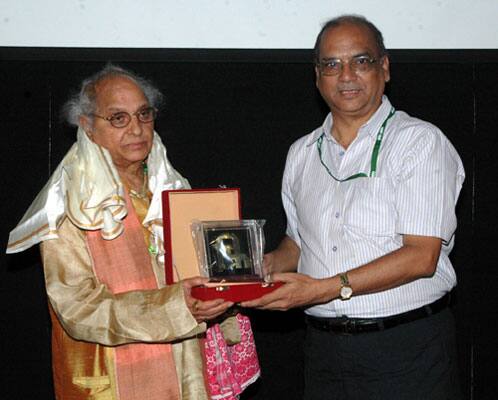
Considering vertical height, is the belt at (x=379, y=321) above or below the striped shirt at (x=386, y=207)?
below

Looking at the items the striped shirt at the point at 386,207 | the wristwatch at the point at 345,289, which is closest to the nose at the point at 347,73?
the striped shirt at the point at 386,207

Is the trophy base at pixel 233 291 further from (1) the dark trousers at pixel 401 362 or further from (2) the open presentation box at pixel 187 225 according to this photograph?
(1) the dark trousers at pixel 401 362

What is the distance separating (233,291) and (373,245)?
1.70 ft

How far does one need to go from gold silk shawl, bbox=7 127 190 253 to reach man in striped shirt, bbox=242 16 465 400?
0.53 metres

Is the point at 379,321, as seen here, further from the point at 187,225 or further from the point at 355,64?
the point at 355,64

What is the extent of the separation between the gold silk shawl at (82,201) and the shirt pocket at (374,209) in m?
0.65

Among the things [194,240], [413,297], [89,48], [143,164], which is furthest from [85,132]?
[413,297]

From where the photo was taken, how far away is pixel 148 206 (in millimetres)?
2582

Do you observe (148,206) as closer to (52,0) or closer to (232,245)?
(232,245)

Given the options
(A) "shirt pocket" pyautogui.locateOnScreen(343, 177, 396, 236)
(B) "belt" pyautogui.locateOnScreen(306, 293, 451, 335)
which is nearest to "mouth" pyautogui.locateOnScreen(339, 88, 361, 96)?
(A) "shirt pocket" pyautogui.locateOnScreen(343, 177, 396, 236)

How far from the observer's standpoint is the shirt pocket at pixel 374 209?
2.46 metres

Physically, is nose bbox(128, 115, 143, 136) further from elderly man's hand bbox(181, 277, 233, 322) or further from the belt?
the belt

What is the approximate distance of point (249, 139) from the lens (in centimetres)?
345

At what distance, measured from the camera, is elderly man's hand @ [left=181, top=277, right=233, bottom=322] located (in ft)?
7.43
